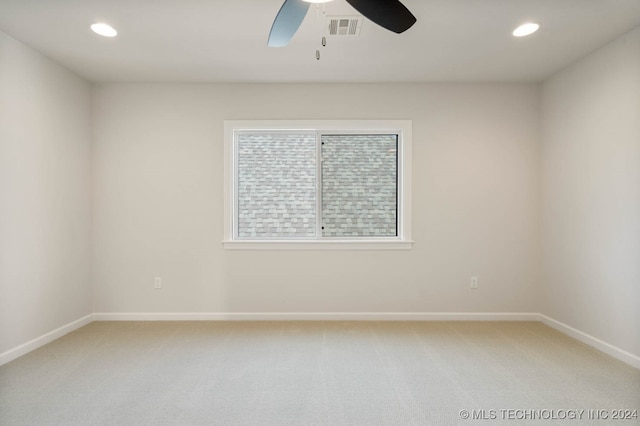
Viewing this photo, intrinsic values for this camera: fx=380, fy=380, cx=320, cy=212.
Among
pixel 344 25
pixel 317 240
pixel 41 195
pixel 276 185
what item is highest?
pixel 344 25

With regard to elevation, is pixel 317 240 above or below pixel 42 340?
above

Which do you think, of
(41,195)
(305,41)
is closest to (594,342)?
(305,41)

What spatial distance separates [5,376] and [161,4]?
275 cm

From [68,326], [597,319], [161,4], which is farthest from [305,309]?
[161,4]

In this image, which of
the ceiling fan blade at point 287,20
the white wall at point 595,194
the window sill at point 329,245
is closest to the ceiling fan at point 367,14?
the ceiling fan blade at point 287,20

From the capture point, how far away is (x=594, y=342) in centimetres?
321

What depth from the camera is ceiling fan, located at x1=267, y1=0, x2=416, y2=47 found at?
1884 millimetres

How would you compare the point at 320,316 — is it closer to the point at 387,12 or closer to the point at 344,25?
the point at 344,25

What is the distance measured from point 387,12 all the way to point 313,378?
230 centimetres

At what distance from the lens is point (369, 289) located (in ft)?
13.1

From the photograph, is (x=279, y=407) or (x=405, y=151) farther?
(x=405, y=151)

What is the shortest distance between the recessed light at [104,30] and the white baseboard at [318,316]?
2.65 m

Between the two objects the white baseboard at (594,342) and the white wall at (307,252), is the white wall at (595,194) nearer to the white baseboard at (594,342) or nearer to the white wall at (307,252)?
the white baseboard at (594,342)

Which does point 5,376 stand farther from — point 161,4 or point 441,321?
point 441,321
